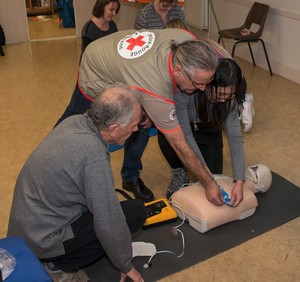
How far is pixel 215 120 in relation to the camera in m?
2.18

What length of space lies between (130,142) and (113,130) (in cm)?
98

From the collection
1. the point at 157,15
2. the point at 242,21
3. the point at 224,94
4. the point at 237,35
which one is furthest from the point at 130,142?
the point at 242,21

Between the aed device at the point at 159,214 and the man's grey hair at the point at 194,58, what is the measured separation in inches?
32.5

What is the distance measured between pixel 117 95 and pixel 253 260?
1.11 m

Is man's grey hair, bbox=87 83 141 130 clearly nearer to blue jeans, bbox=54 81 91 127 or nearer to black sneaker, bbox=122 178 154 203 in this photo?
blue jeans, bbox=54 81 91 127

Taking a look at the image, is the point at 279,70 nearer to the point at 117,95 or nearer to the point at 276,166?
the point at 276,166

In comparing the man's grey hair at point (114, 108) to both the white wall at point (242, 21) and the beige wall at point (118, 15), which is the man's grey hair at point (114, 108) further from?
the beige wall at point (118, 15)

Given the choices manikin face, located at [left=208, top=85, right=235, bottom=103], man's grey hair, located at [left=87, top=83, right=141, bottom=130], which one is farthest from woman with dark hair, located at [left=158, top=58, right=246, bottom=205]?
man's grey hair, located at [left=87, top=83, right=141, bottom=130]

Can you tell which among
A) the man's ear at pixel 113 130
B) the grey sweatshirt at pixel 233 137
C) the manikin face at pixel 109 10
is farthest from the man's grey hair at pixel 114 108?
the manikin face at pixel 109 10

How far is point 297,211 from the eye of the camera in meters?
2.34

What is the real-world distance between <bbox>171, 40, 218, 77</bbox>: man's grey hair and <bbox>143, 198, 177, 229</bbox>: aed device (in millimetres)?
827

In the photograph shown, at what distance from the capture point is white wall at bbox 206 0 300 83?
13.5 feet

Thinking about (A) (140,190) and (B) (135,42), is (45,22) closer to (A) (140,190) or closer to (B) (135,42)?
(A) (140,190)

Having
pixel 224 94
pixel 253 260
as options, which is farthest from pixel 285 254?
pixel 224 94
